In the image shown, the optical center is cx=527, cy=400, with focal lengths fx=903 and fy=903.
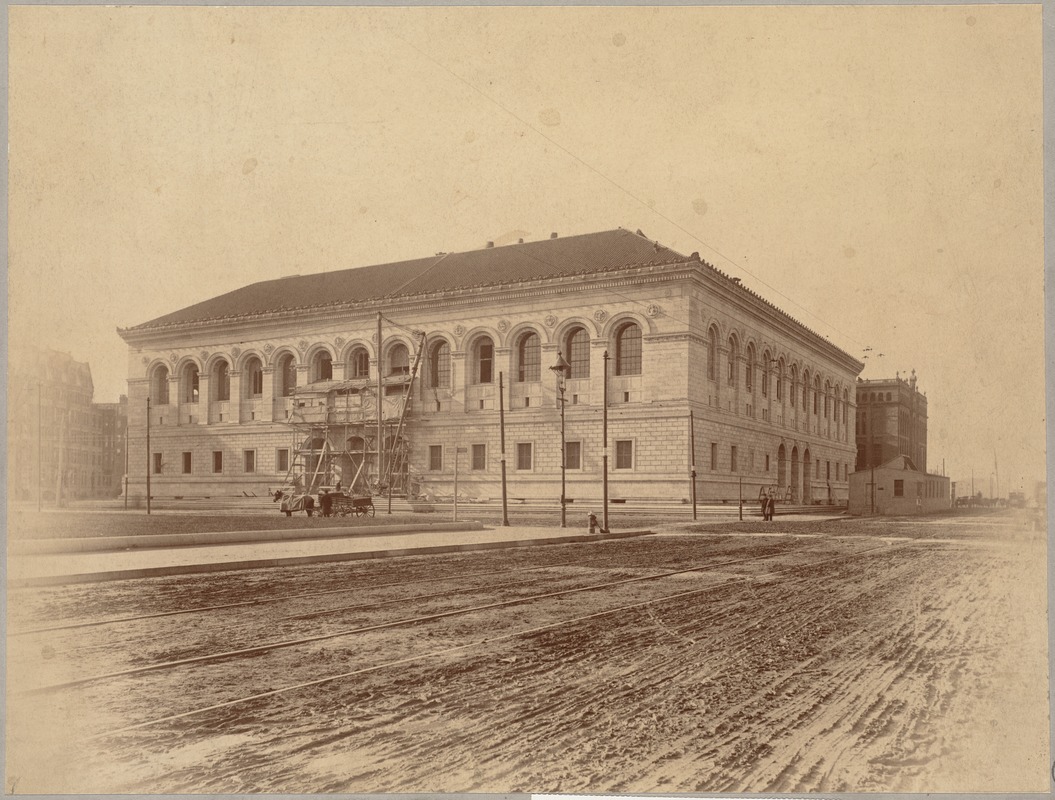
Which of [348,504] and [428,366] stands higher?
[428,366]

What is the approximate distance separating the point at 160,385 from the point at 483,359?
1733cm

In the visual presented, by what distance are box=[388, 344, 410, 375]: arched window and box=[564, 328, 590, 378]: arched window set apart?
9.67 metres

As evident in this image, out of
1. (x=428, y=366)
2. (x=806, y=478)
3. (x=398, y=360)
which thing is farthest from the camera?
(x=806, y=478)

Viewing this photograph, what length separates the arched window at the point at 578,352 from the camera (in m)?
44.8

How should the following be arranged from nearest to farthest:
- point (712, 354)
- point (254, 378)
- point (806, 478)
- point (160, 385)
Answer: point (712, 354), point (160, 385), point (254, 378), point (806, 478)

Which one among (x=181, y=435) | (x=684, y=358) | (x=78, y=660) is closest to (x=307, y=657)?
(x=78, y=660)

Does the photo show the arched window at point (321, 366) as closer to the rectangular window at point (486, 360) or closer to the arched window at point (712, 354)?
the rectangular window at point (486, 360)

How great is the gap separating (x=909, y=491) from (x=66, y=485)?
48.5 meters

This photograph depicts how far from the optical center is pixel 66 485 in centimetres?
954

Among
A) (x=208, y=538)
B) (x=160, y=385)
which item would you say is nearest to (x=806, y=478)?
(x=160, y=385)

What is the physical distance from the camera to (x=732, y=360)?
154 ft

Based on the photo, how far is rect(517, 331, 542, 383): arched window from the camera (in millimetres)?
46406

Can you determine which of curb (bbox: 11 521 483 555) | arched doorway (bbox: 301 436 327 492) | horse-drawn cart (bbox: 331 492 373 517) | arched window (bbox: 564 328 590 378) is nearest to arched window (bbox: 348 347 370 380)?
arched doorway (bbox: 301 436 327 492)

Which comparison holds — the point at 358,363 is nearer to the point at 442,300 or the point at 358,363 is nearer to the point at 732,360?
the point at 442,300
